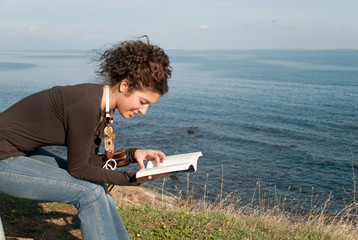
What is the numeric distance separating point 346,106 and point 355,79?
75.1 ft

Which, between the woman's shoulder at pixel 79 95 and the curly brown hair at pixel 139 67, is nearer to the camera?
the woman's shoulder at pixel 79 95

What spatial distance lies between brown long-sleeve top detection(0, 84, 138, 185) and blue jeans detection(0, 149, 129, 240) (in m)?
0.09

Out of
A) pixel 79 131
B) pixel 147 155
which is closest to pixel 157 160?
pixel 147 155

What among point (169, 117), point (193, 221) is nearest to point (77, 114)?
point (193, 221)

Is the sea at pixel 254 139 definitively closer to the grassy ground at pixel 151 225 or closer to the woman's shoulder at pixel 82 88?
the woman's shoulder at pixel 82 88

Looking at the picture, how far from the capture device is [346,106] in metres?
30.8

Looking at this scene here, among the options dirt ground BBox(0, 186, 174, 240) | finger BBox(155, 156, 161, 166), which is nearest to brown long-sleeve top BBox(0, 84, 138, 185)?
finger BBox(155, 156, 161, 166)

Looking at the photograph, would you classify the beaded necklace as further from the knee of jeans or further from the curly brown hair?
the knee of jeans

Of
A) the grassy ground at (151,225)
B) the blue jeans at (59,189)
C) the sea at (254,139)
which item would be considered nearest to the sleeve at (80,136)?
the blue jeans at (59,189)

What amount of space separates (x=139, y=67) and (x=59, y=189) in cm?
120

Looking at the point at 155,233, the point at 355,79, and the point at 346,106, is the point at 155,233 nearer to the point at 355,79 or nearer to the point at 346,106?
the point at 346,106

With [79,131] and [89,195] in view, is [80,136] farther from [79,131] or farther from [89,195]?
[89,195]

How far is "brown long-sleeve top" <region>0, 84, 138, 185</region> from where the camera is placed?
2855mm

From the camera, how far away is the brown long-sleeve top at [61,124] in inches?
112
